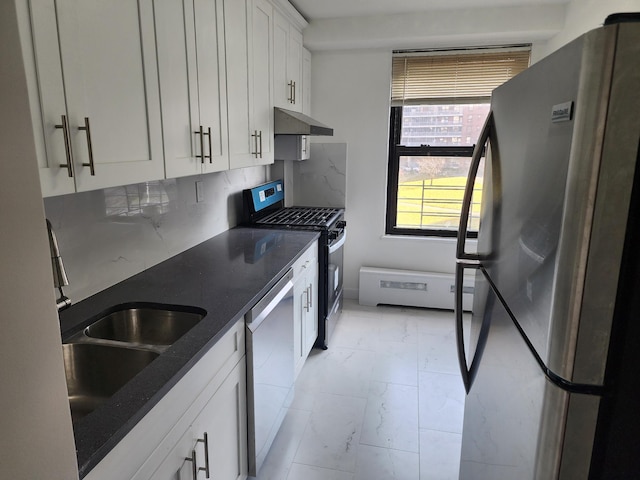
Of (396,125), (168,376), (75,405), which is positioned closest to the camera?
(168,376)

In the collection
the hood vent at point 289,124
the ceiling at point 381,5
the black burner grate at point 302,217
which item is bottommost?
the black burner grate at point 302,217

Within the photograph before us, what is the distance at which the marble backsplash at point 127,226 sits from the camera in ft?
5.19

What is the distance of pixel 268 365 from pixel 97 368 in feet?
2.52

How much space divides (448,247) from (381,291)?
2.46ft

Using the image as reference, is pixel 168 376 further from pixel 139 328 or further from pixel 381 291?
pixel 381 291

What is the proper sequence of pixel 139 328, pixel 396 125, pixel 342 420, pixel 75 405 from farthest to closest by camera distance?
pixel 396 125 < pixel 342 420 < pixel 139 328 < pixel 75 405

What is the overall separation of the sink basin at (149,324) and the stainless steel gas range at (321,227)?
60.1 inches

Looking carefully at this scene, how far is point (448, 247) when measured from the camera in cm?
393

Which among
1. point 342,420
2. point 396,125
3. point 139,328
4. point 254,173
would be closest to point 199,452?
point 139,328

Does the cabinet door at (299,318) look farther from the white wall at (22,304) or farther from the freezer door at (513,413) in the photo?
the white wall at (22,304)

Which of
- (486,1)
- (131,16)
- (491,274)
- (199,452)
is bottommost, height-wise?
(199,452)

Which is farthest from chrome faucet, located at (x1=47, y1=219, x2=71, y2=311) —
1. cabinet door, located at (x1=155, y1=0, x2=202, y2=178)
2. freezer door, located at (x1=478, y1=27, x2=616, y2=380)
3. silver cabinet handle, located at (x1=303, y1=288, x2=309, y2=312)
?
silver cabinet handle, located at (x1=303, y1=288, x2=309, y2=312)

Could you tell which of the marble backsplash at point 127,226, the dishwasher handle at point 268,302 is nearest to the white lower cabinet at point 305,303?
the dishwasher handle at point 268,302

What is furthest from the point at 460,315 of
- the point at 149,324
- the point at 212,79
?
the point at 212,79
